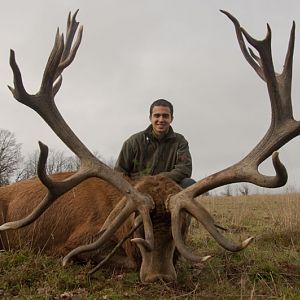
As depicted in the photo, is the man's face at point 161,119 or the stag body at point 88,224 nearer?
the stag body at point 88,224

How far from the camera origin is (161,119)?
23.8 feet

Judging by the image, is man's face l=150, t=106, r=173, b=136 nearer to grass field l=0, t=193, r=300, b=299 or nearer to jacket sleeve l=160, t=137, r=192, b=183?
jacket sleeve l=160, t=137, r=192, b=183

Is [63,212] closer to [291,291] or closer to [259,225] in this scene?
[291,291]

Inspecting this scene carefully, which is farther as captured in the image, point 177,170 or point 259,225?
point 259,225

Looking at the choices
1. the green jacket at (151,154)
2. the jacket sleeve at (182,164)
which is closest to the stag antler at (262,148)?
the jacket sleeve at (182,164)

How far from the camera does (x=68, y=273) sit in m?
4.94

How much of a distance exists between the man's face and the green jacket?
0.12m

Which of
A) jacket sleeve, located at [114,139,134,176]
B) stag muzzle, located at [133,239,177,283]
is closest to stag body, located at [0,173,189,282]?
stag muzzle, located at [133,239,177,283]

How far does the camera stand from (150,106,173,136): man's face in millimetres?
7273

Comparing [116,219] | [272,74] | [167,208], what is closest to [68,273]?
[116,219]

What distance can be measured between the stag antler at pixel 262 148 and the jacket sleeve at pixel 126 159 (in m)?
2.37

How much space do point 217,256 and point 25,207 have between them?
2.51m

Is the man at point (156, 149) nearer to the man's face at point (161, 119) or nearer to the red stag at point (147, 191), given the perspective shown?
the man's face at point (161, 119)

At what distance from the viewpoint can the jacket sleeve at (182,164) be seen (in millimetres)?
6848
